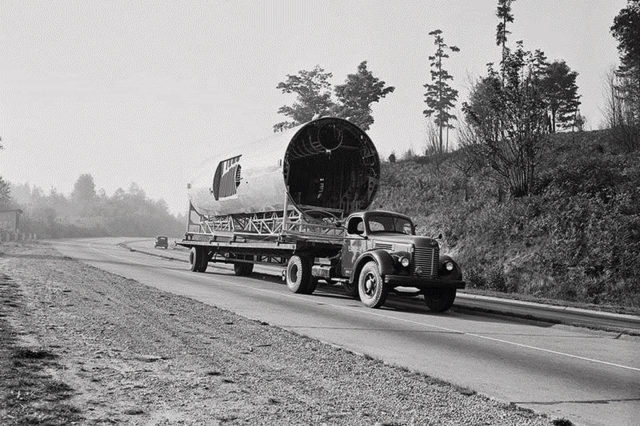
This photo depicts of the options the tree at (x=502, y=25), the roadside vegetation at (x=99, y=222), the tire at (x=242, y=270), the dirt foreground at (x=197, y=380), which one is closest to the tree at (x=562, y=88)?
the tree at (x=502, y=25)

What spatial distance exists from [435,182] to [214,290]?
24527 millimetres

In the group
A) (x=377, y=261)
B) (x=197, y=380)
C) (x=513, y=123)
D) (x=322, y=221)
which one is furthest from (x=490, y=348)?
(x=513, y=123)

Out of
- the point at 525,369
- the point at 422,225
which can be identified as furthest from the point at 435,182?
the point at 525,369

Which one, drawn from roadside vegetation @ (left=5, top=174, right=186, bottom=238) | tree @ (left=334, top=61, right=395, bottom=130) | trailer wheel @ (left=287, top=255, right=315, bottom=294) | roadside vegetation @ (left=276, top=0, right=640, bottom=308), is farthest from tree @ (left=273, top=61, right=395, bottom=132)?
roadside vegetation @ (left=5, top=174, right=186, bottom=238)

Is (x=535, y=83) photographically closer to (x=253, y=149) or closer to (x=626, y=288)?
(x=626, y=288)

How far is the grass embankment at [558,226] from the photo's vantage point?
69.6ft

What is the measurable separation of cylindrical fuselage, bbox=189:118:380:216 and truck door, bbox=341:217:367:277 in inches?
83.6

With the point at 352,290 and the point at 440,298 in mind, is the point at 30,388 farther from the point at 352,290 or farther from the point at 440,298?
the point at 352,290

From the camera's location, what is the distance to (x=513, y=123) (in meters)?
27.5

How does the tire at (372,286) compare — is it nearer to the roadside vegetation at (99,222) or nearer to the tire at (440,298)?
the tire at (440,298)

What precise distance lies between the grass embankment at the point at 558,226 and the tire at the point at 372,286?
1018cm

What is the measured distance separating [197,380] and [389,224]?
1043 cm

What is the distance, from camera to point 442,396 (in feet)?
17.7

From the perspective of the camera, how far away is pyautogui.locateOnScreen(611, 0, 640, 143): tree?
29703mm
